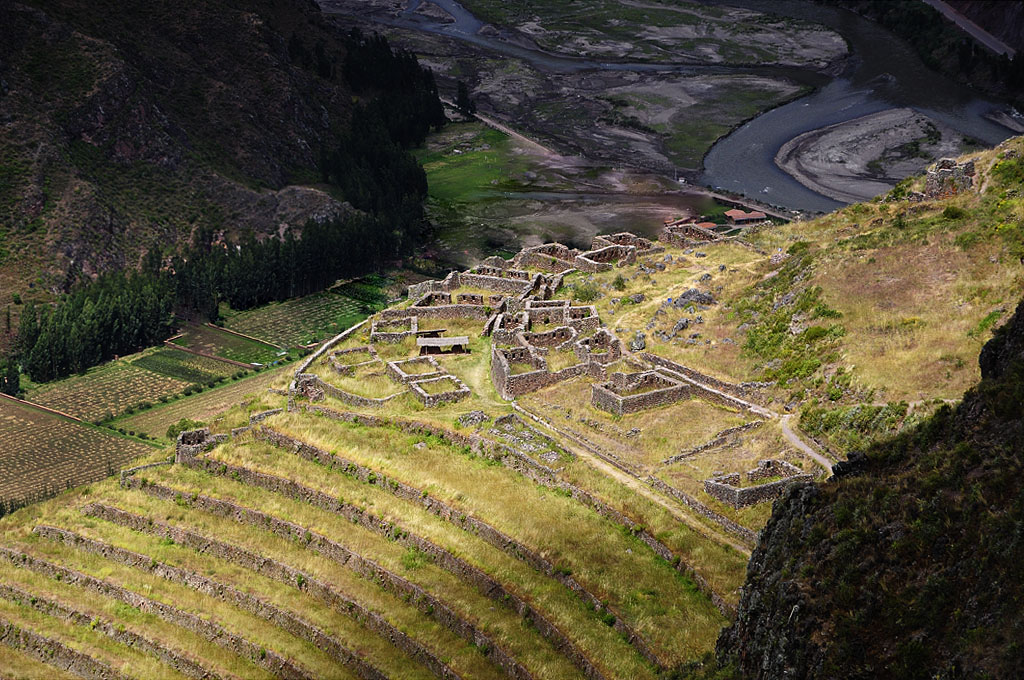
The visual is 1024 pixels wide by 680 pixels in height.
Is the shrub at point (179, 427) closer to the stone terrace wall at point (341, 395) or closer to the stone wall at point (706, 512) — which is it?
the stone terrace wall at point (341, 395)

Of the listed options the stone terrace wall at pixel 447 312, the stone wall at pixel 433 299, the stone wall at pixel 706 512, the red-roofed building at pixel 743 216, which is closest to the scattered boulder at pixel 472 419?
the stone wall at pixel 706 512

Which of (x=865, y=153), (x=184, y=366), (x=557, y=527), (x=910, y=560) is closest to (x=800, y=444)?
(x=557, y=527)

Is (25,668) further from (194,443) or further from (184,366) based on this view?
(184,366)

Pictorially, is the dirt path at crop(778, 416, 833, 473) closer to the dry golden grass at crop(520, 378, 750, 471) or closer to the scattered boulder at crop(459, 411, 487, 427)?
the dry golden grass at crop(520, 378, 750, 471)

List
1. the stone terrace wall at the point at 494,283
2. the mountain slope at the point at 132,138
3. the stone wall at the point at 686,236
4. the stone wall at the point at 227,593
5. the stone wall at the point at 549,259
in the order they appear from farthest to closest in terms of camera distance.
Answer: the mountain slope at the point at 132,138 → the stone wall at the point at 686,236 → the stone wall at the point at 549,259 → the stone terrace wall at the point at 494,283 → the stone wall at the point at 227,593

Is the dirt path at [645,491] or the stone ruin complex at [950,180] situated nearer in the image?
the dirt path at [645,491]
